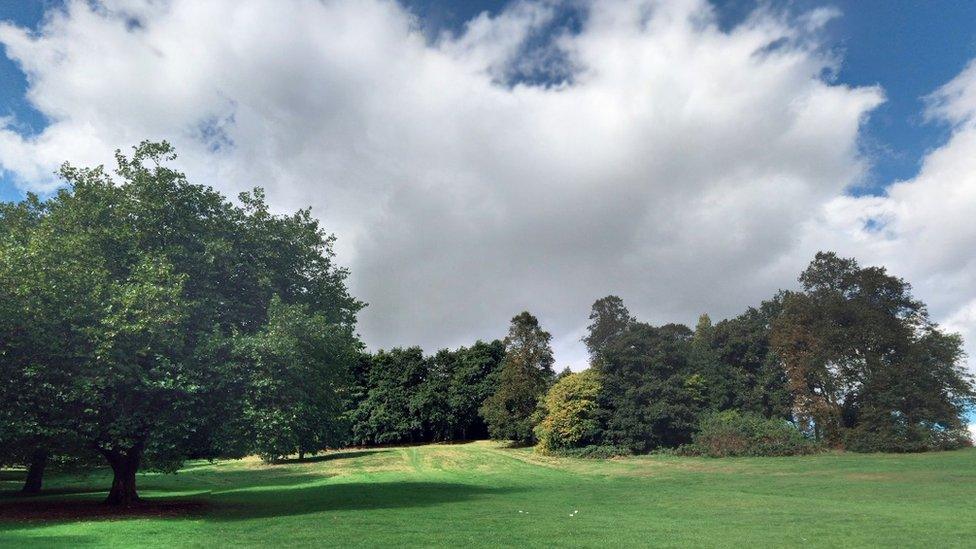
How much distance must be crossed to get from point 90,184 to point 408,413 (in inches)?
2762

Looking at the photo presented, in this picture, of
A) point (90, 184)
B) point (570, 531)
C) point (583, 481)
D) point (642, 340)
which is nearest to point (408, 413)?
point (642, 340)

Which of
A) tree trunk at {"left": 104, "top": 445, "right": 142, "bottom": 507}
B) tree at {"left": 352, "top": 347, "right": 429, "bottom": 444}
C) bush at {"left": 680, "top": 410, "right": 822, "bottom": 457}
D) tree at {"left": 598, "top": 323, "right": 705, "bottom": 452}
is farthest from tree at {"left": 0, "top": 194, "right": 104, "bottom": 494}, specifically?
tree at {"left": 352, "top": 347, "right": 429, "bottom": 444}

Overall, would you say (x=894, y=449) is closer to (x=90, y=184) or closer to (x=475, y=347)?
(x=475, y=347)

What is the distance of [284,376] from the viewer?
24.8m

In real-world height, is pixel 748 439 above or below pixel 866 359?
below

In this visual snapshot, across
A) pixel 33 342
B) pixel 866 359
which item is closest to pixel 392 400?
pixel 866 359

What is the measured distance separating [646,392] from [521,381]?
17668mm

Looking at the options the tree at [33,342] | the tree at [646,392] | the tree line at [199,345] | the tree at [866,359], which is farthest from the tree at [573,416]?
the tree at [33,342]

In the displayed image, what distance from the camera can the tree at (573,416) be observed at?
202ft

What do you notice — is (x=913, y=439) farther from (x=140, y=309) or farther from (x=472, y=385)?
(x=140, y=309)

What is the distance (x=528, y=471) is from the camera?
50031mm

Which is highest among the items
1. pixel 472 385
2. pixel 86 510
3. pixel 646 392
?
pixel 472 385

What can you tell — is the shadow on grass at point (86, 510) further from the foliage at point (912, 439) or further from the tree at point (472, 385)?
the tree at point (472, 385)

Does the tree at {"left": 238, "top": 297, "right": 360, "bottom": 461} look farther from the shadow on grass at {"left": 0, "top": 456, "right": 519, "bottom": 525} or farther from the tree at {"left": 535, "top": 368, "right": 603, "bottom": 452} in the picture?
the tree at {"left": 535, "top": 368, "right": 603, "bottom": 452}
